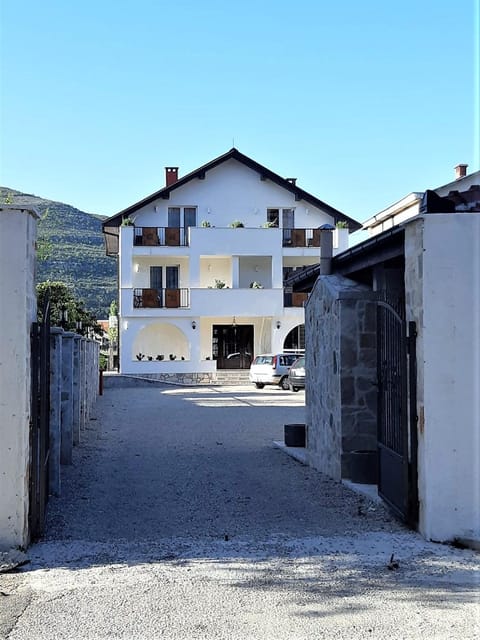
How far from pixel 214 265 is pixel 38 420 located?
3173cm

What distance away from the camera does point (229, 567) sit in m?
5.62

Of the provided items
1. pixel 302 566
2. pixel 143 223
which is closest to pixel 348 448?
pixel 302 566

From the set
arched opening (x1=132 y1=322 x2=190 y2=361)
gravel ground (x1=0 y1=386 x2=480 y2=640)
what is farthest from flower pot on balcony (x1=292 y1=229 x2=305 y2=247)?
gravel ground (x1=0 y1=386 x2=480 y2=640)

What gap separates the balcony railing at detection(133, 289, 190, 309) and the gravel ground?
25.6 m

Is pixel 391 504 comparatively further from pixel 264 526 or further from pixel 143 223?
pixel 143 223

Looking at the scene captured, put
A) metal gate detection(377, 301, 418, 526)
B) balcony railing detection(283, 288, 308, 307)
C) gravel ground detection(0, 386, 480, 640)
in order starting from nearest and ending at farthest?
gravel ground detection(0, 386, 480, 640)
metal gate detection(377, 301, 418, 526)
balcony railing detection(283, 288, 308, 307)

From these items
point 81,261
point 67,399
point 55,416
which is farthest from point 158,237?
point 81,261

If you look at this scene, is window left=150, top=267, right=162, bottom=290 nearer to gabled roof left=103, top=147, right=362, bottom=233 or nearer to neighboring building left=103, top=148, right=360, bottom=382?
neighboring building left=103, top=148, right=360, bottom=382

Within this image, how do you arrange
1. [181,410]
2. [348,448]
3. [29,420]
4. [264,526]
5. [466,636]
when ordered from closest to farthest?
[466,636]
[29,420]
[264,526]
[348,448]
[181,410]

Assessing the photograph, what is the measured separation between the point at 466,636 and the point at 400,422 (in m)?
2.80

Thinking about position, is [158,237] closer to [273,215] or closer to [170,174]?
[273,215]

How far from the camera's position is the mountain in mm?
94000

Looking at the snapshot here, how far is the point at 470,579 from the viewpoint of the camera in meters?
5.35

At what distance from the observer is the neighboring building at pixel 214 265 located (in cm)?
3575
